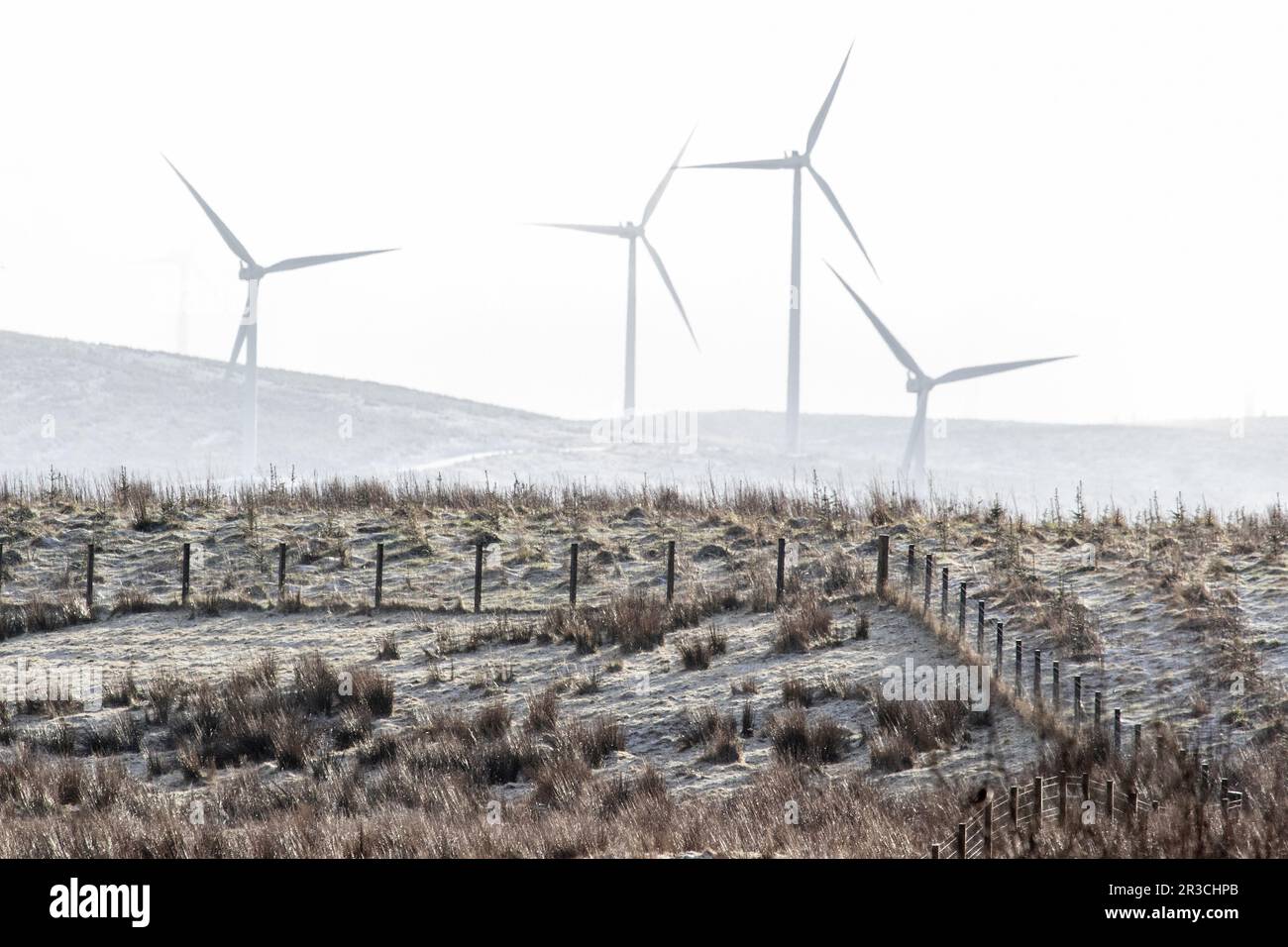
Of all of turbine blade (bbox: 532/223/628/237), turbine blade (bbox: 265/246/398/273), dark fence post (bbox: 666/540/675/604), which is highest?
turbine blade (bbox: 532/223/628/237)

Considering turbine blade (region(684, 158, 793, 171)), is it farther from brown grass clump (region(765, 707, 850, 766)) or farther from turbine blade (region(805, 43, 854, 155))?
brown grass clump (region(765, 707, 850, 766))

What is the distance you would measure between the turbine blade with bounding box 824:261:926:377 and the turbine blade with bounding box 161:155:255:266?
944 inches

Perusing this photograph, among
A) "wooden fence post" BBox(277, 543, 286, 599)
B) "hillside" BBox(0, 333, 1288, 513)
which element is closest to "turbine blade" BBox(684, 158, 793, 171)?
"hillside" BBox(0, 333, 1288, 513)

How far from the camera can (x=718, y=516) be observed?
Answer: 2633cm

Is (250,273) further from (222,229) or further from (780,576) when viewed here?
(780,576)

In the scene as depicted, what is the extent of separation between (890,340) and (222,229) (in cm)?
2804

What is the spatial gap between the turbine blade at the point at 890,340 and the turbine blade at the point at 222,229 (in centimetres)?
2399

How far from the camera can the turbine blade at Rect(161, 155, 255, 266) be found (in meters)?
53.2

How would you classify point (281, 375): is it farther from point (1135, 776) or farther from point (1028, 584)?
point (1135, 776)

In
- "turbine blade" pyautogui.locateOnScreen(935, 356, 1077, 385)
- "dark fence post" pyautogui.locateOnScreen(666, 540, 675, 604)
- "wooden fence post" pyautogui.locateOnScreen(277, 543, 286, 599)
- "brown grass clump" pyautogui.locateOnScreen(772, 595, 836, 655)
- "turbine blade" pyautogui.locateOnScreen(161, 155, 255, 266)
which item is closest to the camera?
"brown grass clump" pyautogui.locateOnScreen(772, 595, 836, 655)

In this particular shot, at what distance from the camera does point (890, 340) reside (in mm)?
60281

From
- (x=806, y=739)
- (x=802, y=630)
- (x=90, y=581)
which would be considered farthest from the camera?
(x=90, y=581)

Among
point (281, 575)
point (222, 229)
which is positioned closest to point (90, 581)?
point (281, 575)

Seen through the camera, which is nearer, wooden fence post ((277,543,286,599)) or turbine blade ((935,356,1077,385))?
wooden fence post ((277,543,286,599))
